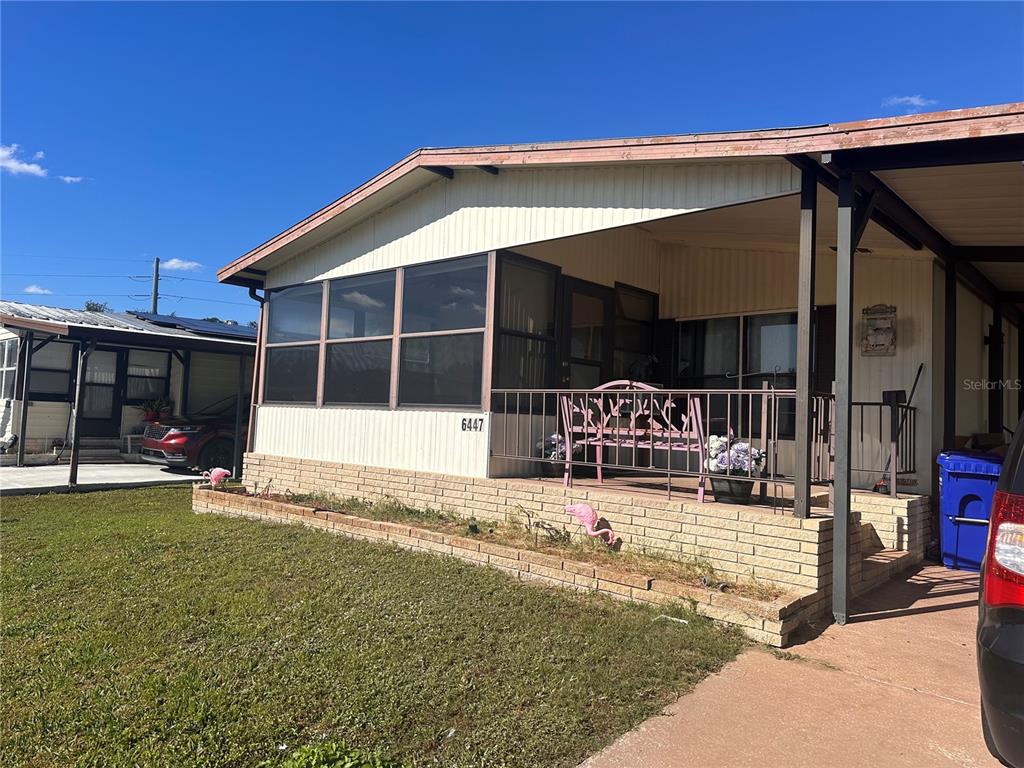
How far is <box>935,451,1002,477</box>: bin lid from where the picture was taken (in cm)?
563

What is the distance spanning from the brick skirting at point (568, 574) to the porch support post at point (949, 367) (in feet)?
11.8

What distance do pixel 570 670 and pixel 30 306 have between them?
17.1 meters

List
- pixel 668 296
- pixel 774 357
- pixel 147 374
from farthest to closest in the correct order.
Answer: pixel 147 374, pixel 668 296, pixel 774 357

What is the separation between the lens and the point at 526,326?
291 inches

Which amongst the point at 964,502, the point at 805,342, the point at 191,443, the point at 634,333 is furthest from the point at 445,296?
the point at 191,443

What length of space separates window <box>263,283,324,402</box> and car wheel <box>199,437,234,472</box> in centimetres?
394

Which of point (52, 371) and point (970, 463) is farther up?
point (52, 371)

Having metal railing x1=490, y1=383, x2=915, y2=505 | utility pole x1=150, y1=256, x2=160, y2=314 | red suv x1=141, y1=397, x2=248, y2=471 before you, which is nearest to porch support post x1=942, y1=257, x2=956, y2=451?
metal railing x1=490, y1=383, x2=915, y2=505

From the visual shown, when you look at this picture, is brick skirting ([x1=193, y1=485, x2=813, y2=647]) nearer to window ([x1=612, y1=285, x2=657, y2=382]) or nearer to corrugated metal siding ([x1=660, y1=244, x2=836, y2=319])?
window ([x1=612, y1=285, x2=657, y2=382])

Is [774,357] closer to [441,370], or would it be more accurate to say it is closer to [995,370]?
[995,370]

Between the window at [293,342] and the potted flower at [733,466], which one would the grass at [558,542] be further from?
the window at [293,342]

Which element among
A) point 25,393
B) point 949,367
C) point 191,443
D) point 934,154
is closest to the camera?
point 934,154

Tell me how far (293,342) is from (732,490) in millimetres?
6547

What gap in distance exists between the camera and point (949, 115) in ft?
13.8
